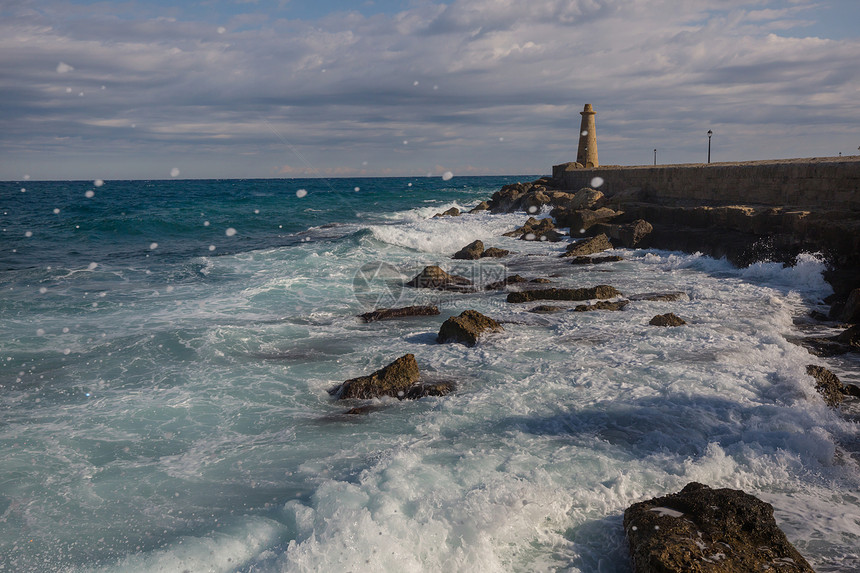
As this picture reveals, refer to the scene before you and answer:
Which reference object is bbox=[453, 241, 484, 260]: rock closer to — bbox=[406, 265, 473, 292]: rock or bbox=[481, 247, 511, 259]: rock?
bbox=[481, 247, 511, 259]: rock

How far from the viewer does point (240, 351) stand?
27.9 feet

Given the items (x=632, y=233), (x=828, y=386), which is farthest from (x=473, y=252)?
(x=828, y=386)

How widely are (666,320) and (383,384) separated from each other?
468 cm

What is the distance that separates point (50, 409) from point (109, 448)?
1.58 meters

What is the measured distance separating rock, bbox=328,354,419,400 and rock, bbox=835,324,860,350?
19.1 ft

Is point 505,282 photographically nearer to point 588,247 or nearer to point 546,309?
point 546,309

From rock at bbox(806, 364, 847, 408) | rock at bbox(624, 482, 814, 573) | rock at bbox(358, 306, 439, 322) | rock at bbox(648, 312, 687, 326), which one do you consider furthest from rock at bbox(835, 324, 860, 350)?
rock at bbox(358, 306, 439, 322)

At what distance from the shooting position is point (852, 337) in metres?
7.74

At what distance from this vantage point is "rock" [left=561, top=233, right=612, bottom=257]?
56.1 ft

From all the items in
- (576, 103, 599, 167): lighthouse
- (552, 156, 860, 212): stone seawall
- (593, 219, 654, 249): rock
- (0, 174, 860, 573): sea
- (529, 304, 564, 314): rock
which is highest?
(576, 103, 599, 167): lighthouse

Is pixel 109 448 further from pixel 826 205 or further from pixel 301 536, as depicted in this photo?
pixel 826 205

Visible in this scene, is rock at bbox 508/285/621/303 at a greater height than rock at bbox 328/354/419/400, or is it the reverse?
rock at bbox 508/285/621/303

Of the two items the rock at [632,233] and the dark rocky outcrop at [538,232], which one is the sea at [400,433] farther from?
the dark rocky outcrop at [538,232]

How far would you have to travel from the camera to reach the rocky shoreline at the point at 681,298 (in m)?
3.38
